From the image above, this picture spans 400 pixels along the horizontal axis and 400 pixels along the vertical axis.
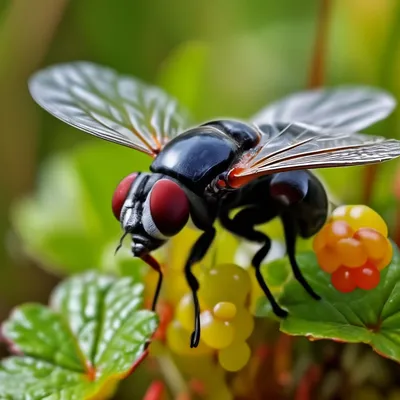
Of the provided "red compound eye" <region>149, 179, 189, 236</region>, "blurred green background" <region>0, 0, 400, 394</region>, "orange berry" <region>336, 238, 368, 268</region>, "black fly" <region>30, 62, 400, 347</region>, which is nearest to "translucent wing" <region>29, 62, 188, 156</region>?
"black fly" <region>30, 62, 400, 347</region>

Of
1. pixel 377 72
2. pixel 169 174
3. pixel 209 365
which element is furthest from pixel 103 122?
pixel 377 72

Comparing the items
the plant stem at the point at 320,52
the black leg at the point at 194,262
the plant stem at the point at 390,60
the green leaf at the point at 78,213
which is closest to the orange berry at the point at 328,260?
the black leg at the point at 194,262

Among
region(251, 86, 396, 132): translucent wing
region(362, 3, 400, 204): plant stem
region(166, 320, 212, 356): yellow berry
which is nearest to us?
region(166, 320, 212, 356): yellow berry

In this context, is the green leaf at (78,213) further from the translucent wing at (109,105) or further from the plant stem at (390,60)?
the plant stem at (390,60)

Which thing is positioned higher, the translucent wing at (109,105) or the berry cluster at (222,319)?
the translucent wing at (109,105)

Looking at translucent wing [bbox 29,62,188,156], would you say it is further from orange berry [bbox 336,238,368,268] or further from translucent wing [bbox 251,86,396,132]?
orange berry [bbox 336,238,368,268]

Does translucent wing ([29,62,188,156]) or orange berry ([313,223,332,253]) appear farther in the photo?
translucent wing ([29,62,188,156])

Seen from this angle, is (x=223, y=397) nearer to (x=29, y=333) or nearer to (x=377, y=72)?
(x=29, y=333)

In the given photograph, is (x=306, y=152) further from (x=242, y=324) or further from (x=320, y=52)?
(x=320, y=52)
